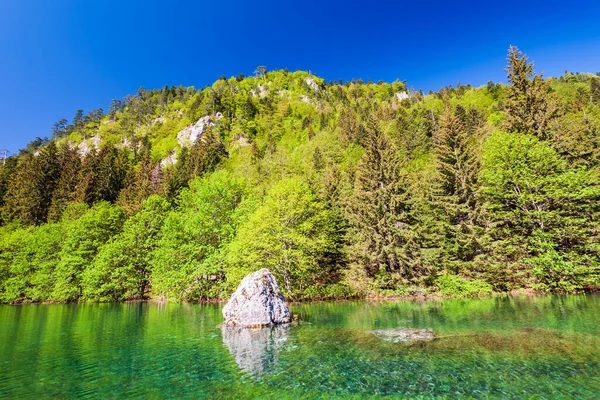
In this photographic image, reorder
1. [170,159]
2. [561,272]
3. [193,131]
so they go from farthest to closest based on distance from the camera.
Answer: [193,131], [170,159], [561,272]

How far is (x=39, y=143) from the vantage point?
130250 mm

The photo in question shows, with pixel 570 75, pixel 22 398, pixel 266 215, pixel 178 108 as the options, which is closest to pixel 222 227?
pixel 266 215

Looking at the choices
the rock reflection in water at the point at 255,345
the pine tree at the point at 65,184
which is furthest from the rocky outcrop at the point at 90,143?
the rock reflection in water at the point at 255,345

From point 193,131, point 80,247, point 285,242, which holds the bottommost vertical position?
point 285,242

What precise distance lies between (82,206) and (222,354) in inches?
2530

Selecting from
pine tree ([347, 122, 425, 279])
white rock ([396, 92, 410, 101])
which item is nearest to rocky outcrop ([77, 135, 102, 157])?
pine tree ([347, 122, 425, 279])

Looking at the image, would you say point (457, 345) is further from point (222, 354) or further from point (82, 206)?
point (82, 206)

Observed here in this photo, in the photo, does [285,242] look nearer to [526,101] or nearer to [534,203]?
[534,203]

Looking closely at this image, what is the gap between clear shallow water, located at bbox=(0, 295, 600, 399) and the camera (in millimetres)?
9078

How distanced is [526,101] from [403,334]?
1366 inches

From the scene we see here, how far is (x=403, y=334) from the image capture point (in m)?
16.0

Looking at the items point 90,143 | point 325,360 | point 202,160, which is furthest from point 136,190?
point 90,143

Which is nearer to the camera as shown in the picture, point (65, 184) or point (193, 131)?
point (65, 184)

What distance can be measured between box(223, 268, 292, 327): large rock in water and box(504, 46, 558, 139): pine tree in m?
33.5
